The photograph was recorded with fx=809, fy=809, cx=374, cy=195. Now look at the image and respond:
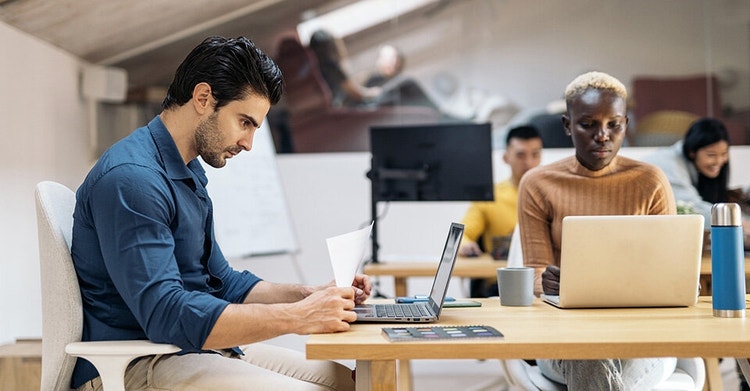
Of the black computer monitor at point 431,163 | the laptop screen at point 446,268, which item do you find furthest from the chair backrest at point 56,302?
the black computer monitor at point 431,163

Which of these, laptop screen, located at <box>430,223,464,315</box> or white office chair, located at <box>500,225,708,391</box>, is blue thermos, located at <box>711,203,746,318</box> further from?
laptop screen, located at <box>430,223,464,315</box>

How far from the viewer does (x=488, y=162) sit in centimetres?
390

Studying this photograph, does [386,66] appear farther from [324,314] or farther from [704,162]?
[324,314]

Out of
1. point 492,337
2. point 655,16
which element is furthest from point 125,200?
point 655,16

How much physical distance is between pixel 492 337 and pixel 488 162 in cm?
251

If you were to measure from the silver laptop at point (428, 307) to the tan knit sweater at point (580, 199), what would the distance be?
1.73 feet

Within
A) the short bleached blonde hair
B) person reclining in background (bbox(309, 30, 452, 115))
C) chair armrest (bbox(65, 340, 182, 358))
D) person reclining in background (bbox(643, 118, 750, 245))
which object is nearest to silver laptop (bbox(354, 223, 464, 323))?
chair armrest (bbox(65, 340, 182, 358))

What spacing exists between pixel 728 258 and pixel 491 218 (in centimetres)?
271

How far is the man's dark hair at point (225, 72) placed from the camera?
1.79 m

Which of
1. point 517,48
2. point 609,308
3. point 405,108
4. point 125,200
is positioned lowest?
point 609,308

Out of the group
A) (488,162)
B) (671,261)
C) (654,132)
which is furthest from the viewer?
(654,132)

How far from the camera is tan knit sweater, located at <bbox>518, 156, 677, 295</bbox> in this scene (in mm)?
2299

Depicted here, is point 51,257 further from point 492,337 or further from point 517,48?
point 517,48

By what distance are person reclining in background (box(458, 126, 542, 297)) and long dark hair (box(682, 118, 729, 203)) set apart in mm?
793
